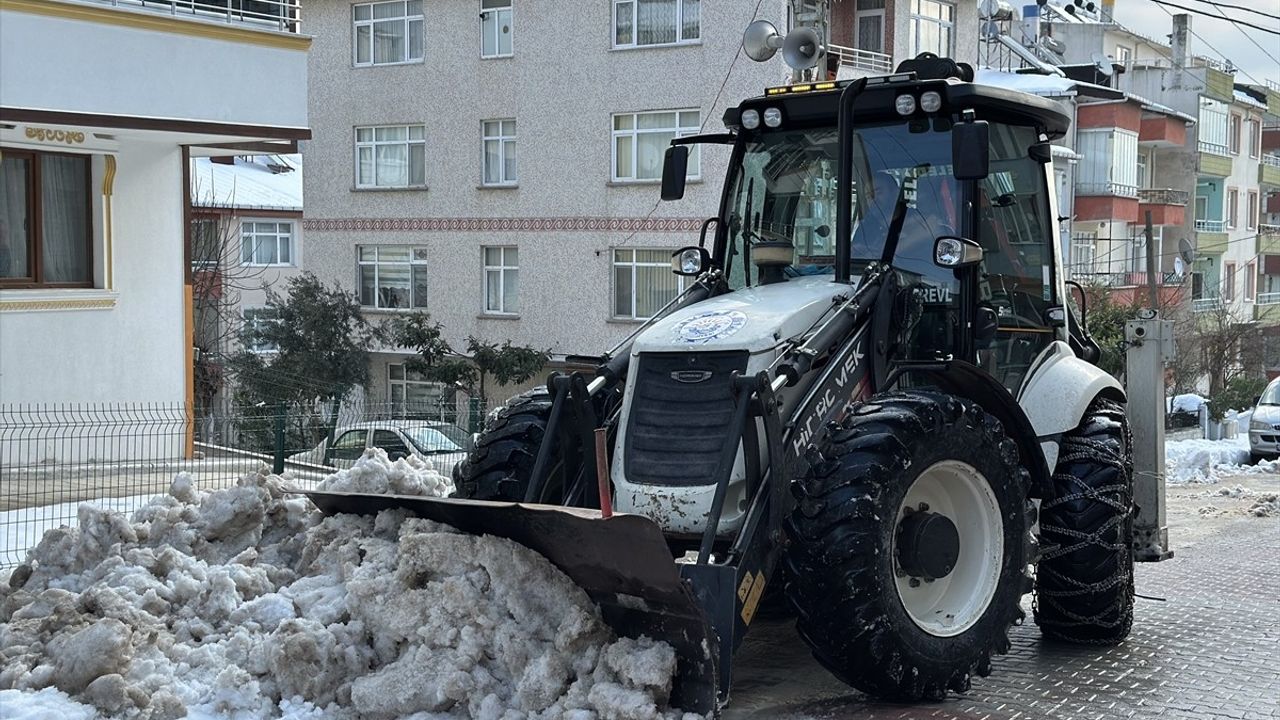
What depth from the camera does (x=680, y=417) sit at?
6938mm

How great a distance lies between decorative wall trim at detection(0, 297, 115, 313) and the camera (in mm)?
15250

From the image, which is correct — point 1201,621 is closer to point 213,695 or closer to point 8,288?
point 213,695

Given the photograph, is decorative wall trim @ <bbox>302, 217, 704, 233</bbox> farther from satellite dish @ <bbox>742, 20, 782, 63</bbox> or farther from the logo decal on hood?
the logo decal on hood

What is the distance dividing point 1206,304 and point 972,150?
4440 cm

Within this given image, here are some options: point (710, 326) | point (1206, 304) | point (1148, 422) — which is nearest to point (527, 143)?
point (1148, 422)

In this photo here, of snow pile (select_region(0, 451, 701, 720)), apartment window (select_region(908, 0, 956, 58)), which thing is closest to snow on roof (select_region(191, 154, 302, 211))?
apartment window (select_region(908, 0, 956, 58))

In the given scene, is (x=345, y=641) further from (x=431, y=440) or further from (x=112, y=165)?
(x=112, y=165)

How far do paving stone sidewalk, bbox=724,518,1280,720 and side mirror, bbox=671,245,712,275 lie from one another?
204cm

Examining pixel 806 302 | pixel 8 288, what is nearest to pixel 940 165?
pixel 806 302

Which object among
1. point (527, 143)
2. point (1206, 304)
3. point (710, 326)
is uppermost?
point (527, 143)

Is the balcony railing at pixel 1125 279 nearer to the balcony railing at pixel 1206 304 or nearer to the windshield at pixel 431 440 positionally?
the balcony railing at pixel 1206 304

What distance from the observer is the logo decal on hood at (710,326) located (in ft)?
23.1

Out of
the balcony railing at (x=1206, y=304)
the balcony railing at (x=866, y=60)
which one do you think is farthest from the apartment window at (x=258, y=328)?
the balcony railing at (x=1206, y=304)

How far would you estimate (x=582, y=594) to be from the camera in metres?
6.32
